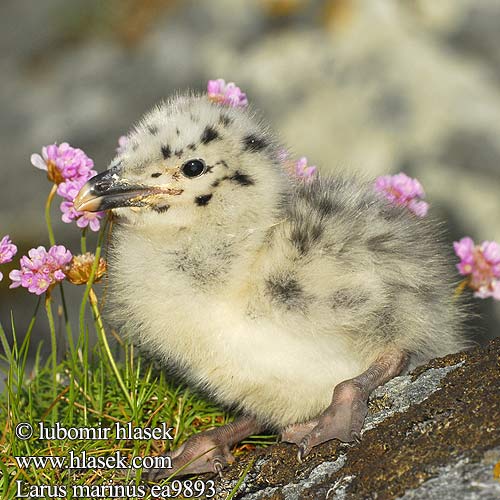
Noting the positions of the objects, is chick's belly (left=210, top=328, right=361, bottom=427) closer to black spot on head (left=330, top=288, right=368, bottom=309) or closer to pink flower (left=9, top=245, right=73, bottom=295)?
black spot on head (left=330, top=288, right=368, bottom=309)

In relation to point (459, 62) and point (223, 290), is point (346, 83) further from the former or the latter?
point (223, 290)

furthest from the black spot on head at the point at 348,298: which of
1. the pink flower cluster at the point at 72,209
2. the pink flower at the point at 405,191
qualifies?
the pink flower cluster at the point at 72,209

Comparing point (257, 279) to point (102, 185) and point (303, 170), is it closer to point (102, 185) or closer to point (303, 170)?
point (102, 185)

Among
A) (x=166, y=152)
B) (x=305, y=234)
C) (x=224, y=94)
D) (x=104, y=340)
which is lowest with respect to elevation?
(x=305, y=234)

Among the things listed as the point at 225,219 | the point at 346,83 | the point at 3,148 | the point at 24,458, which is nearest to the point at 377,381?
the point at 225,219

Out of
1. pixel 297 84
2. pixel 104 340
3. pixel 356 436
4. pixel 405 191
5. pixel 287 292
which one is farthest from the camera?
pixel 297 84

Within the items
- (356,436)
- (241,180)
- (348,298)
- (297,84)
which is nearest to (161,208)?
(241,180)
